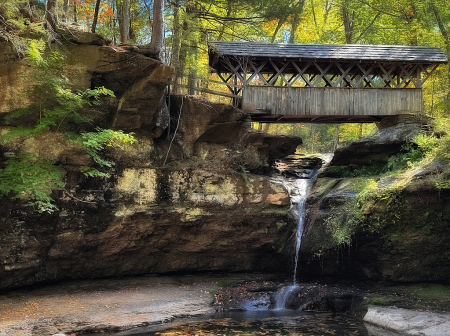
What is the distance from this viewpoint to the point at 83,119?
10602mm

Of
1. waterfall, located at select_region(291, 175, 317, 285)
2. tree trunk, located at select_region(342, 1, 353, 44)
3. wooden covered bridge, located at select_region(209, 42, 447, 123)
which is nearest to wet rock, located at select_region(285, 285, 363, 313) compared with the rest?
waterfall, located at select_region(291, 175, 317, 285)

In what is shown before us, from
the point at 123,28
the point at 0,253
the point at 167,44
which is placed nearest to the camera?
the point at 0,253

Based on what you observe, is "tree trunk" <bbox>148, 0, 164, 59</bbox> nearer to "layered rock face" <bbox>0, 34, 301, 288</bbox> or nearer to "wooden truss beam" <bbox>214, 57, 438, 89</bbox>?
"layered rock face" <bbox>0, 34, 301, 288</bbox>

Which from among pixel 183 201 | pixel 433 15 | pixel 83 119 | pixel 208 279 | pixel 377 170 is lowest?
pixel 208 279

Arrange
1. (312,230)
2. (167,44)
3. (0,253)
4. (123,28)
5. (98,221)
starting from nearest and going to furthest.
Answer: (0,253), (98,221), (312,230), (123,28), (167,44)

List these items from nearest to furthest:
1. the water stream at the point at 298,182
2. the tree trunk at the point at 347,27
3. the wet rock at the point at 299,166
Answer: the water stream at the point at 298,182 → the wet rock at the point at 299,166 → the tree trunk at the point at 347,27

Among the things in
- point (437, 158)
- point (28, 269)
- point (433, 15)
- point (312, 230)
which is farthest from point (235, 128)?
point (433, 15)

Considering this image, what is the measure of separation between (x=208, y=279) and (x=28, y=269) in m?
5.74

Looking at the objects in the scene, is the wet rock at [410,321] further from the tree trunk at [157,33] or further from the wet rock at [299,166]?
the tree trunk at [157,33]

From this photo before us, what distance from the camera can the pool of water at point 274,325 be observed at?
8.12m

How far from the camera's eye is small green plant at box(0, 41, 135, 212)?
9688mm

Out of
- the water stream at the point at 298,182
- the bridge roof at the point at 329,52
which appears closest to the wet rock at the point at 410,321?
the water stream at the point at 298,182

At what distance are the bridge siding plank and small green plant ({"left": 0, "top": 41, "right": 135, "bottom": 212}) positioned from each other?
7.07m

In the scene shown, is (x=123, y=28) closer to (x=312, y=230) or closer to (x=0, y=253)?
(x=0, y=253)
